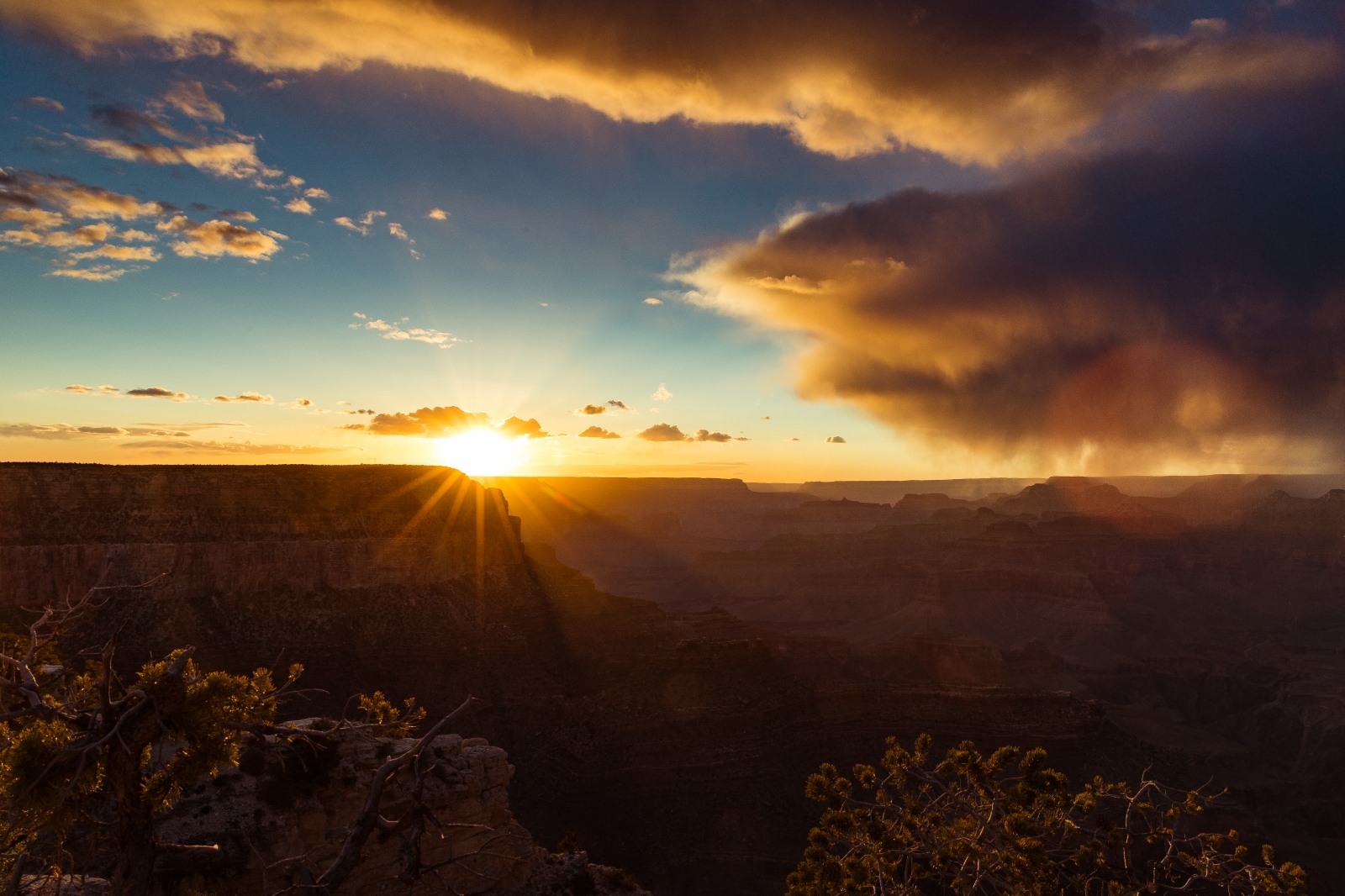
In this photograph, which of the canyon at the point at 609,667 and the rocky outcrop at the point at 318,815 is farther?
the canyon at the point at 609,667

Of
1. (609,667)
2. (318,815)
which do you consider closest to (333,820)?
(318,815)

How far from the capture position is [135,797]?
8.95 m

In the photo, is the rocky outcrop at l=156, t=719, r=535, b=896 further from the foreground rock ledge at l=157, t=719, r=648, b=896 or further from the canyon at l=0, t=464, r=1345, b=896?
the canyon at l=0, t=464, r=1345, b=896

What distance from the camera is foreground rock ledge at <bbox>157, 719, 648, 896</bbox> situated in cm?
1664

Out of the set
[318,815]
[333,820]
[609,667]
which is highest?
[318,815]

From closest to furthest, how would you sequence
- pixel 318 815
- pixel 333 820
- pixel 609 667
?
pixel 318 815 → pixel 333 820 → pixel 609 667

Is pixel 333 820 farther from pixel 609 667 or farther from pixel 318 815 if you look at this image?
pixel 609 667

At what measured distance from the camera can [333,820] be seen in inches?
744

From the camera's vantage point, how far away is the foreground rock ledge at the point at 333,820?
16641mm

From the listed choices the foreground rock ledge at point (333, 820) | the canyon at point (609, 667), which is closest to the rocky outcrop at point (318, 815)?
the foreground rock ledge at point (333, 820)

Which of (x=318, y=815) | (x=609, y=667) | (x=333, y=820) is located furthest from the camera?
(x=609, y=667)

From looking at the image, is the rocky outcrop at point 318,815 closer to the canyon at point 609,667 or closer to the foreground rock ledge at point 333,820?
the foreground rock ledge at point 333,820

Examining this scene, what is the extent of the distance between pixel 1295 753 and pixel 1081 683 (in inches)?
709

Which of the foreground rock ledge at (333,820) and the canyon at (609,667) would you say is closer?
the foreground rock ledge at (333,820)
